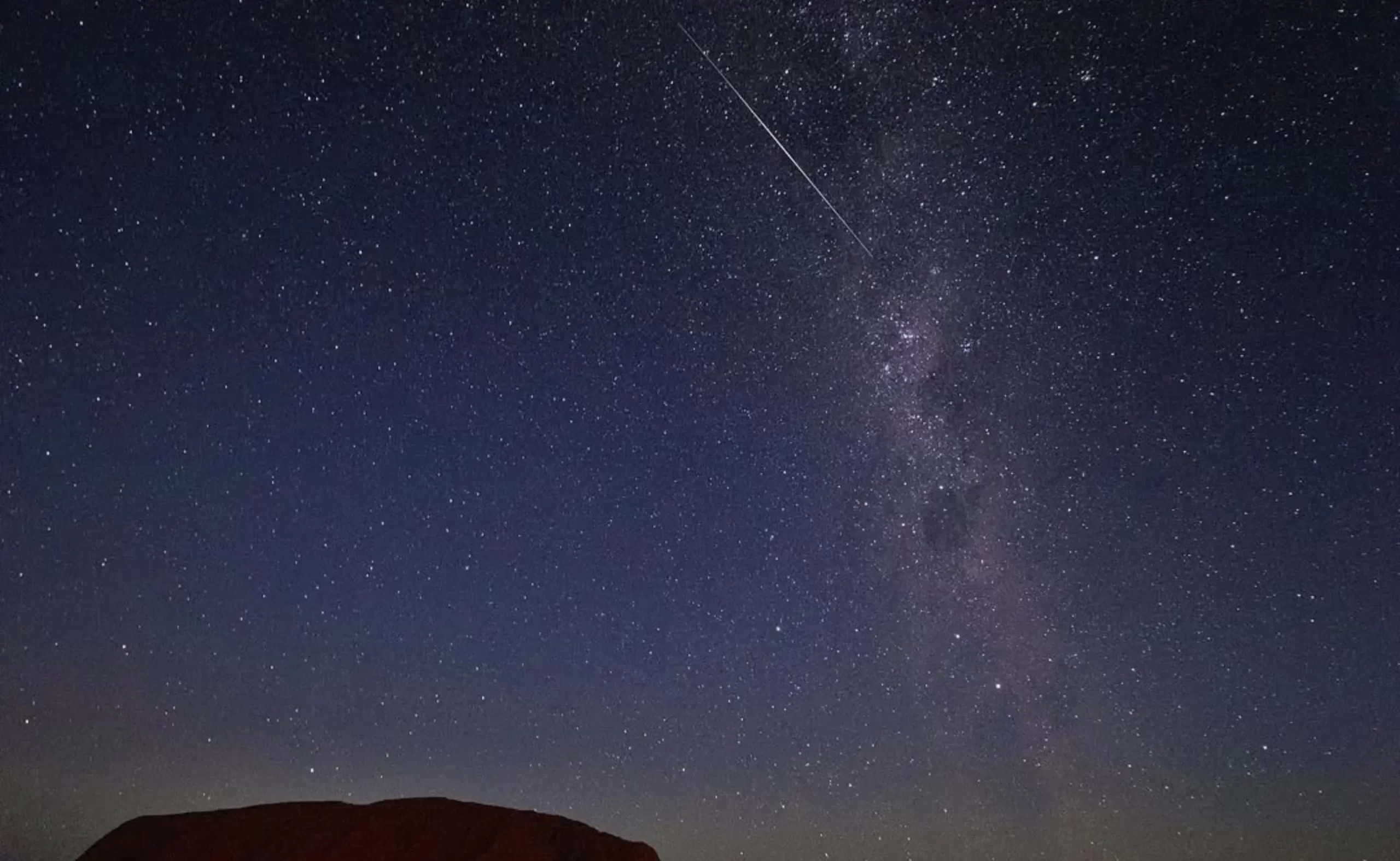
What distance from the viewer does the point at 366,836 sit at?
61.4 ft

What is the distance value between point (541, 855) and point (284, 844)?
18.0ft

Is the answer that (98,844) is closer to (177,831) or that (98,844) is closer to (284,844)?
(177,831)

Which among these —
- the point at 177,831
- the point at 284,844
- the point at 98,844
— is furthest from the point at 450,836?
the point at 98,844

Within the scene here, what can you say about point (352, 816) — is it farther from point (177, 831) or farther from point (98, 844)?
point (98, 844)

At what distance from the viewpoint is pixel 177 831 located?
19547mm

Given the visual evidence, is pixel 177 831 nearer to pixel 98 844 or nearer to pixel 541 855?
pixel 98 844

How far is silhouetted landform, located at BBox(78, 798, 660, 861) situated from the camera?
59.6 feet

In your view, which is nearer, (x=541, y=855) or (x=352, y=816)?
(x=541, y=855)

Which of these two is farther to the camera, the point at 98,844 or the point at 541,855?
the point at 98,844

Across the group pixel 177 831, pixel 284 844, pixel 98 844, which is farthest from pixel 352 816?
pixel 98 844

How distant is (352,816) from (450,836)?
2304 mm

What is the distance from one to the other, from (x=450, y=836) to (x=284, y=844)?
11.3 feet

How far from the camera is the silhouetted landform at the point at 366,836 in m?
18.2

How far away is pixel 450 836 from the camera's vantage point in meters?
18.7
